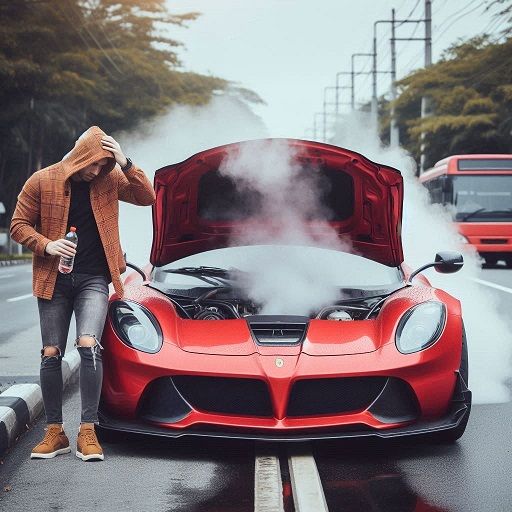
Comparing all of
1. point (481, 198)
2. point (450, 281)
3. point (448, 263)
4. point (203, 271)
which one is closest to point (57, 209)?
point (203, 271)

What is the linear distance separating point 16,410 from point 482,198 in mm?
21223

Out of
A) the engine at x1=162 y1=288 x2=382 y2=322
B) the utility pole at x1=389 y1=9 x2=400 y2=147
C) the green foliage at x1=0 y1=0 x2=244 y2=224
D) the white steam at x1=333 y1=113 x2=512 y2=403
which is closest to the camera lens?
the engine at x1=162 y1=288 x2=382 y2=322

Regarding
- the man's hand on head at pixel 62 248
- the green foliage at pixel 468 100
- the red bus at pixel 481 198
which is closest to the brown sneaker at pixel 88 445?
the man's hand on head at pixel 62 248

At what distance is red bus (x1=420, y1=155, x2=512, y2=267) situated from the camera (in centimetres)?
2559

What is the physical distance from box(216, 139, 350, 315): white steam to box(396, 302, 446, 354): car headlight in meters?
0.81

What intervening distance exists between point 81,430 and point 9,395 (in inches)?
44.7

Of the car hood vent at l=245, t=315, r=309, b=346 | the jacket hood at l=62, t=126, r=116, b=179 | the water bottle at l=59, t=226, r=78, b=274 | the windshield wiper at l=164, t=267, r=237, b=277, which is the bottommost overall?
the car hood vent at l=245, t=315, r=309, b=346

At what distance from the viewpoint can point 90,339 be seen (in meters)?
5.18

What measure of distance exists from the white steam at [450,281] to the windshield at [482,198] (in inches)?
547

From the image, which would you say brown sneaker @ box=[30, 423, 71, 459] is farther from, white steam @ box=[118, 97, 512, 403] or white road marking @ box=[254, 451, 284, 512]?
white steam @ box=[118, 97, 512, 403]

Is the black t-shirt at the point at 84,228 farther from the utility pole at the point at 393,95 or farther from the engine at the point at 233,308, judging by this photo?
the utility pole at the point at 393,95

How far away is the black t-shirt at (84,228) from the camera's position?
17.5 ft

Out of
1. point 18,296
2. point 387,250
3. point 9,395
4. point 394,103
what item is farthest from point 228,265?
point 394,103

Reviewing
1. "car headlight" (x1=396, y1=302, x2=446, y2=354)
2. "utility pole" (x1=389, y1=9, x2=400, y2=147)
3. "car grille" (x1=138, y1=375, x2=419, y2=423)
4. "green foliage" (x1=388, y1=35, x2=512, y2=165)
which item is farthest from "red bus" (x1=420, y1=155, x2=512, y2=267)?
"utility pole" (x1=389, y1=9, x2=400, y2=147)
